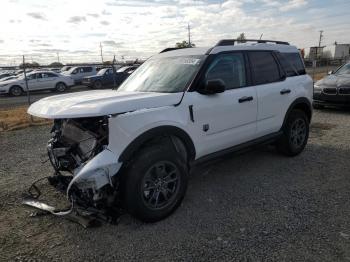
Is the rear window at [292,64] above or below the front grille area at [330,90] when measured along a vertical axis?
above

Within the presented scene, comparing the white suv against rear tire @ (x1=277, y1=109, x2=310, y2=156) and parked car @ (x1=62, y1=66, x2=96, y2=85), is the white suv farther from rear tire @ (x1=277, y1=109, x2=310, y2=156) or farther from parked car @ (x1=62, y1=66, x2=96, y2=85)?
parked car @ (x1=62, y1=66, x2=96, y2=85)

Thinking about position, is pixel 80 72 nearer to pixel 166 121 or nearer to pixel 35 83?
pixel 35 83

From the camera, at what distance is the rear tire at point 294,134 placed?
232 inches

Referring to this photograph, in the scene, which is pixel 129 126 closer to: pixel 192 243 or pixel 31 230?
pixel 192 243

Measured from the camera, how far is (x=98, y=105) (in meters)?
3.57

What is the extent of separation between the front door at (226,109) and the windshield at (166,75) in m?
0.20

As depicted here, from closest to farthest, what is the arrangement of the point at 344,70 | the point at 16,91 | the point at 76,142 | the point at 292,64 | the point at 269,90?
the point at 76,142
the point at 269,90
the point at 292,64
the point at 344,70
the point at 16,91

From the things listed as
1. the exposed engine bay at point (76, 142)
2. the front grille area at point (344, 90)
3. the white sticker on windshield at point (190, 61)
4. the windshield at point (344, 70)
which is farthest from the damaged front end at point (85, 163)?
the windshield at point (344, 70)

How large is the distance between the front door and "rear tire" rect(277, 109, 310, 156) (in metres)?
0.97

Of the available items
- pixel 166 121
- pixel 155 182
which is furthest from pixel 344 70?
pixel 155 182

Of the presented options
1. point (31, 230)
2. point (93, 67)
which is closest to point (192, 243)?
point (31, 230)

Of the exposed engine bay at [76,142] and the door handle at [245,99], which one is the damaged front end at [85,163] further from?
the door handle at [245,99]

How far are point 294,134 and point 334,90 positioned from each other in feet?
16.2

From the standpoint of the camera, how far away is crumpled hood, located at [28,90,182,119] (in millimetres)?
3473
